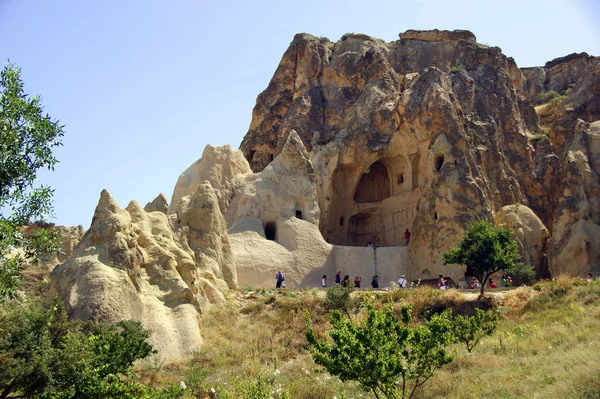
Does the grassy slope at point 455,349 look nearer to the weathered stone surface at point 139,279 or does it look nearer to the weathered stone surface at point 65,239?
the weathered stone surface at point 139,279

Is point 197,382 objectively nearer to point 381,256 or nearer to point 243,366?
point 243,366

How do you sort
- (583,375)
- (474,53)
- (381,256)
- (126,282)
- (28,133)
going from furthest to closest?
(474,53), (381,256), (126,282), (583,375), (28,133)

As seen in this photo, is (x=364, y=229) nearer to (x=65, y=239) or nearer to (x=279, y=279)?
(x=279, y=279)

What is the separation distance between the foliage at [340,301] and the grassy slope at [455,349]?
1.47ft

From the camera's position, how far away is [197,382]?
1753cm

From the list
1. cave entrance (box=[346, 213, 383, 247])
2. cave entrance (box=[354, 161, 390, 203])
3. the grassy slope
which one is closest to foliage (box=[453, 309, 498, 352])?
the grassy slope

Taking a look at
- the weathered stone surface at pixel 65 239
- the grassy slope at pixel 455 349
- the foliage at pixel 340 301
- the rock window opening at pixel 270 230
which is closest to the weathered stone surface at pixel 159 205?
the weathered stone surface at pixel 65 239

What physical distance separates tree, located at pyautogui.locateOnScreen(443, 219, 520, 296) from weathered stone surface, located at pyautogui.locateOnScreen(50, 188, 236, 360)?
31.5 ft

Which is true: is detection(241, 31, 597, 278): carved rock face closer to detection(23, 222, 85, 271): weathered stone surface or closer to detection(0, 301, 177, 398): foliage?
detection(23, 222, 85, 271): weathered stone surface

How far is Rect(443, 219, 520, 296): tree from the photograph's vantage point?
91.4 feet

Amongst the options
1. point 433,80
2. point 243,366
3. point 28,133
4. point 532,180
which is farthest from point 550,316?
point 532,180

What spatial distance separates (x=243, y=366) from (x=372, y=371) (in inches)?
269

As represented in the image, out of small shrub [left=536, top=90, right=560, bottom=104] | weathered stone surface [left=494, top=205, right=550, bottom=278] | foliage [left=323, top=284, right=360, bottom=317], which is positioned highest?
small shrub [left=536, top=90, right=560, bottom=104]

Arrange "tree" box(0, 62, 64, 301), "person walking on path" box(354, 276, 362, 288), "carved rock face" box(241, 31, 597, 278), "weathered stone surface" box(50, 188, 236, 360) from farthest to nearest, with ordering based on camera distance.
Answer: "carved rock face" box(241, 31, 597, 278) → "person walking on path" box(354, 276, 362, 288) → "weathered stone surface" box(50, 188, 236, 360) → "tree" box(0, 62, 64, 301)
